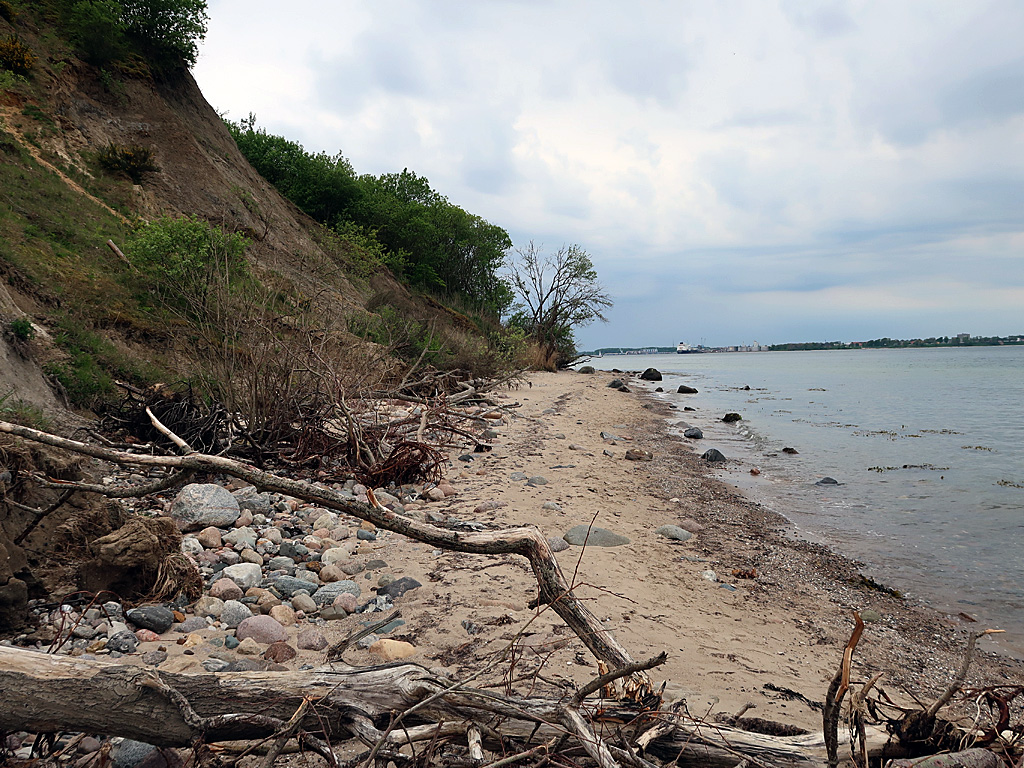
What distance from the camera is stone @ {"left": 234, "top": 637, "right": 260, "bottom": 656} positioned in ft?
9.30

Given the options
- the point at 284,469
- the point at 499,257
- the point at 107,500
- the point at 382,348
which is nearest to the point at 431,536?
the point at 107,500

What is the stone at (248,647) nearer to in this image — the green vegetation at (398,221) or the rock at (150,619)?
the rock at (150,619)

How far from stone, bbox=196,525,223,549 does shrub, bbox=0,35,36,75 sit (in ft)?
53.6

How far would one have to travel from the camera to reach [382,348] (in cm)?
842

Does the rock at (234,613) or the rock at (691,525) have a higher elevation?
Result: the rock at (234,613)

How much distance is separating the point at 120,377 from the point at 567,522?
6088 mm

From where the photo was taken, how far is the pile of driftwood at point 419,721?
157cm

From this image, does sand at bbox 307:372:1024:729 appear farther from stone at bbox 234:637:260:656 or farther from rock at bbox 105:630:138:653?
rock at bbox 105:630:138:653

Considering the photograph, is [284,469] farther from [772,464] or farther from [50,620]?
[772,464]

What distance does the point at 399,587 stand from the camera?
3732 millimetres

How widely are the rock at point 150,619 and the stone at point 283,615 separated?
21.0 inches

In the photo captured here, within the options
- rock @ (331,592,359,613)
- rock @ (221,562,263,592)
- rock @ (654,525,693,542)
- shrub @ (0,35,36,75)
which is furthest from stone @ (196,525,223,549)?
shrub @ (0,35,36,75)

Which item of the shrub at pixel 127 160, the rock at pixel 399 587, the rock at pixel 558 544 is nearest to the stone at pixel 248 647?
the rock at pixel 399 587

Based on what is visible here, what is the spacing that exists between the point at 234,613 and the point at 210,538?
1125 millimetres
